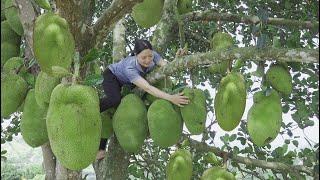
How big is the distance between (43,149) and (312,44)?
1.61 m

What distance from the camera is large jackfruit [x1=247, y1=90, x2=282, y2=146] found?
2.01m

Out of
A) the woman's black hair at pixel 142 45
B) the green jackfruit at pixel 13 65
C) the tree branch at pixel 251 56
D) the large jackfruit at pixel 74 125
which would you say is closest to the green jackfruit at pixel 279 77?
the tree branch at pixel 251 56

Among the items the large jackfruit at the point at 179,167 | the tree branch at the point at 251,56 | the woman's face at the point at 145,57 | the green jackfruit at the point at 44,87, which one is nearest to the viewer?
the tree branch at the point at 251,56

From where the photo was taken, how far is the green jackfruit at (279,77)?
6.37 feet

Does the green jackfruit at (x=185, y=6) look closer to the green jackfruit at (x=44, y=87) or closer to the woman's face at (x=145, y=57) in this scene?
the woman's face at (x=145, y=57)

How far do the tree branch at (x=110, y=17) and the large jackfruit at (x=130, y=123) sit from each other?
0.54 metres

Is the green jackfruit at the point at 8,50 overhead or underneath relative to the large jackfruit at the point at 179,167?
overhead

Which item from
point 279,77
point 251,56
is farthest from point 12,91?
point 279,77

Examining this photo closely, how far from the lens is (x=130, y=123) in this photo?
2.19m

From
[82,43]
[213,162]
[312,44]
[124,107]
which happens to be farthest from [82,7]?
[312,44]

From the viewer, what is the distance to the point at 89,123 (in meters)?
1.43

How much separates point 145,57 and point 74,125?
43.6 inches

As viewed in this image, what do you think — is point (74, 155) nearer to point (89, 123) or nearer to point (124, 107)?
point (89, 123)

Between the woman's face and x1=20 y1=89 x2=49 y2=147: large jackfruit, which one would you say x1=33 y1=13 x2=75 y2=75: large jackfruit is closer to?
x1=20 y1=89 x2=49 y2=147: large jackfruit
